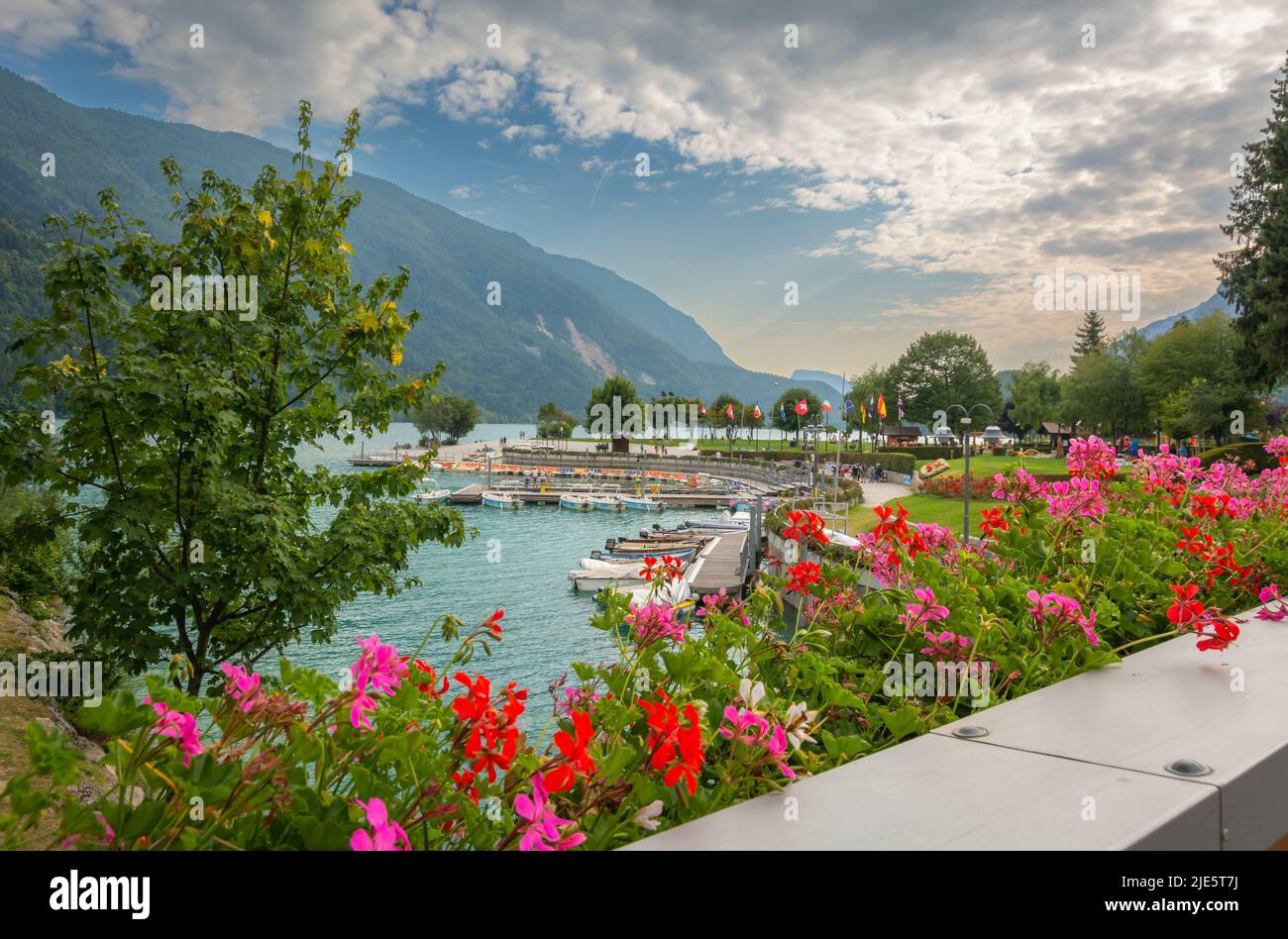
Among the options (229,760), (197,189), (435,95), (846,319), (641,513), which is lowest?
(641,513)

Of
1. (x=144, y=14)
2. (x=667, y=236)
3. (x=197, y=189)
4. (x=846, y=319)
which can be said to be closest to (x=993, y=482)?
(x=197, y=189)

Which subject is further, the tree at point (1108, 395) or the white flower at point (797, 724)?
the tree at point (1108, 395)

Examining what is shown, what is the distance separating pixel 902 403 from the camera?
75.0m

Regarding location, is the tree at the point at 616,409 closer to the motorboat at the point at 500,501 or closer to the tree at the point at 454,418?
the motorboat at the point at 500,501

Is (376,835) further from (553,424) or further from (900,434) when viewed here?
(553,424)

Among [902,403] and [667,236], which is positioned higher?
[667,236]

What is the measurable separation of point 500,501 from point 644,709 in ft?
211

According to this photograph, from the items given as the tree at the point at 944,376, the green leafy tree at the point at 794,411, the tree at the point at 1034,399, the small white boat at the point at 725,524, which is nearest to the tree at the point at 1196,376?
the tree at the point at 944,376

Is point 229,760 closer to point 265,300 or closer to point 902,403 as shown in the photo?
point 265,300

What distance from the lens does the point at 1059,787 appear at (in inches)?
51.8

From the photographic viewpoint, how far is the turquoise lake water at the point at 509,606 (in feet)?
71.3

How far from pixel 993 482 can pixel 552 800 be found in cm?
311

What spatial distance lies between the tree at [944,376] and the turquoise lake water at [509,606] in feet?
109

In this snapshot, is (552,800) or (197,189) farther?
(197,189)
